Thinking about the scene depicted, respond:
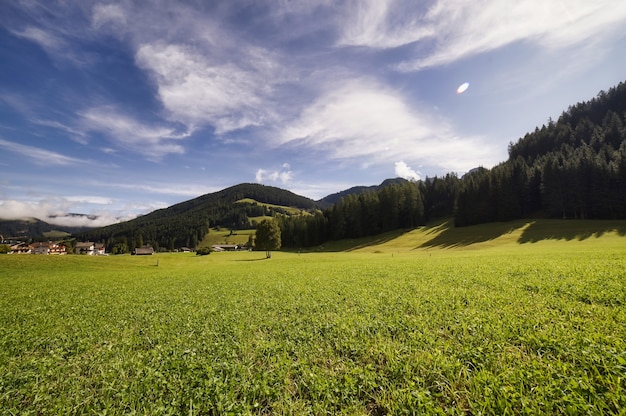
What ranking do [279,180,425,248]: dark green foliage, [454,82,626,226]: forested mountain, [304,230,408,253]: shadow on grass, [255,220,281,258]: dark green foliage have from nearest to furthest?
1. [454,82,626,226]: forested mountain
2. [255,220,281,258]: dark green foliage
3. [304,230,408,253]: shadow on grass
4. [279,180,425,248]: dark green foliage

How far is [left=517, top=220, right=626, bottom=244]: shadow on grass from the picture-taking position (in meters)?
51.8

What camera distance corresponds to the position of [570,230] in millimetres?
56656

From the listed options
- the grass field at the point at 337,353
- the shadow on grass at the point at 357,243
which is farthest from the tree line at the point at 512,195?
the grass field at the point at 337,353

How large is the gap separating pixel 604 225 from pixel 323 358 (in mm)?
77544

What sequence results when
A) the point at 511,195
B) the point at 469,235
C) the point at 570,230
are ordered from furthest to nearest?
the point at 511,195
the point at 469,235
the point at 570,230

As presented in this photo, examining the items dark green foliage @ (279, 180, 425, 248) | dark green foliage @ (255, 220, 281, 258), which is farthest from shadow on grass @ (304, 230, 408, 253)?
dark green foliage @ (255, 220, 281, 258)

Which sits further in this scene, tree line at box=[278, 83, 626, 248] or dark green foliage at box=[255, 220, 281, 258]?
dark green foliage at box=[255, 220, 281, 258]

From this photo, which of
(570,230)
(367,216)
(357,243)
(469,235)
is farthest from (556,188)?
(357,243)

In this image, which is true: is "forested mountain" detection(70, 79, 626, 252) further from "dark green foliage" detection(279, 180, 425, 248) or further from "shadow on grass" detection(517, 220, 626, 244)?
"shadow on grass" detection(517, 220, 626, 244)

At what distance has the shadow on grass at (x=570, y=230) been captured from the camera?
170 ft

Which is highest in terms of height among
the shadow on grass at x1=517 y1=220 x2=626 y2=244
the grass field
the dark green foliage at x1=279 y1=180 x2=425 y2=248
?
the dark green foliage at x1=279 y1=180 x2=425 y2=248

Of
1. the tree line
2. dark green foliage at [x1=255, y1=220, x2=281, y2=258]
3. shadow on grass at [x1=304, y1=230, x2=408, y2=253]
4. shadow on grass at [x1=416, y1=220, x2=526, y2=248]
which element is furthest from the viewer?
shadow on grass at [x1=304, y1=230, x2=408, y2=253]

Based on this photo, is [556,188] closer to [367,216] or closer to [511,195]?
[511,195]

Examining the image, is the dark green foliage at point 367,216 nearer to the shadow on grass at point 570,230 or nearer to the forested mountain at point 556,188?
the forested mountain at point 556,188
